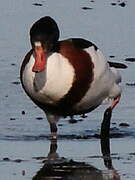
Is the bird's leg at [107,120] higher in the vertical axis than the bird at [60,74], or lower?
lower

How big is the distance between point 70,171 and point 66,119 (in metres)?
2.80

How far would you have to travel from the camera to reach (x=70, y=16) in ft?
62.1

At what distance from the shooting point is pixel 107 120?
39.2 ft

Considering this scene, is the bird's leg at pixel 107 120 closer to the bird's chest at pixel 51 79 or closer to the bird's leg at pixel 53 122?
the bird's leg at pixel 53 122

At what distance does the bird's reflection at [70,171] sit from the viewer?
31.9 ft

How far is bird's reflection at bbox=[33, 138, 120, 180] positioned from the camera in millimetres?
9734

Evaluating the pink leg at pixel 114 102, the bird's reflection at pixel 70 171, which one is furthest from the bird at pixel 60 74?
the bird's reflection at pixel 70 171

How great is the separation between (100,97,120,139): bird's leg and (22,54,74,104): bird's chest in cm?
77

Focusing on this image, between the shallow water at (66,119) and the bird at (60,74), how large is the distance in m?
0.36

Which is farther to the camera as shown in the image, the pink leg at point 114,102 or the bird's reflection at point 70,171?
the pink leg at point 114,102

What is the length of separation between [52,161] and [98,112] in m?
2.59

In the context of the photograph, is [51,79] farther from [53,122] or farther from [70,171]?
[70,171]

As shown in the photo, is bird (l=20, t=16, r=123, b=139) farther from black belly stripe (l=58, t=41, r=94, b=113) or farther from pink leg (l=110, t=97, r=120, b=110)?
pink leg (l=110, t=97, r=120, b=110)

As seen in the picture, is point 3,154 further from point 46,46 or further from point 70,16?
point 70,16
